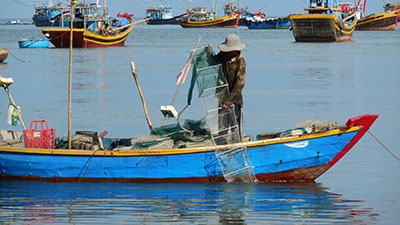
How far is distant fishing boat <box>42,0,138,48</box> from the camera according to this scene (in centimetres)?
5059

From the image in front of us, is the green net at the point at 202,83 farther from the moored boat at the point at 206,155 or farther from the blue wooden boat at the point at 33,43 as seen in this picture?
the blue wooden boat at the point at 33,43

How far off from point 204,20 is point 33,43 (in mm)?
61648

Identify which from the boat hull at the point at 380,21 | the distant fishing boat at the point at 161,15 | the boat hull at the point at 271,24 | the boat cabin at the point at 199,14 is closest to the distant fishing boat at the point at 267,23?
the boat hull at the point at 271,24

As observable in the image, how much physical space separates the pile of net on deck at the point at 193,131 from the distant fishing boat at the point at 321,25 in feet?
149

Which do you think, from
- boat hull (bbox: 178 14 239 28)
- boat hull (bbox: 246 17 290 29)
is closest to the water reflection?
boat hull (bbox: 178 14 239 28)

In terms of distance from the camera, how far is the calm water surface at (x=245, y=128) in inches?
380

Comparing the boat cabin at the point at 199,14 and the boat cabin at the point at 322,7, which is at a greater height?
the boat cabin at the point at 322,7

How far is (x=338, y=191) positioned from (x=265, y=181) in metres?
1.03

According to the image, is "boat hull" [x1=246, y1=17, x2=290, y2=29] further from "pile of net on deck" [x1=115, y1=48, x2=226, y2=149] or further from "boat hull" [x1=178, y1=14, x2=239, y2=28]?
"pile of net on deck" [x1=115, y1=48, x2=226, y2=149]

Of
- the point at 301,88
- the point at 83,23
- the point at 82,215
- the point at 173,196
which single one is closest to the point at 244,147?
the point at 173,196

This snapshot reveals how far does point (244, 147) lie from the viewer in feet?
34.3

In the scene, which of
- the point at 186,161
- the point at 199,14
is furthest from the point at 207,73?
the point at 199,14

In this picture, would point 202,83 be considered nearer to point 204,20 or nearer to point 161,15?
point 204,20

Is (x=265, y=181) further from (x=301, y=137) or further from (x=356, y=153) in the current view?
(x=356, y=153)
